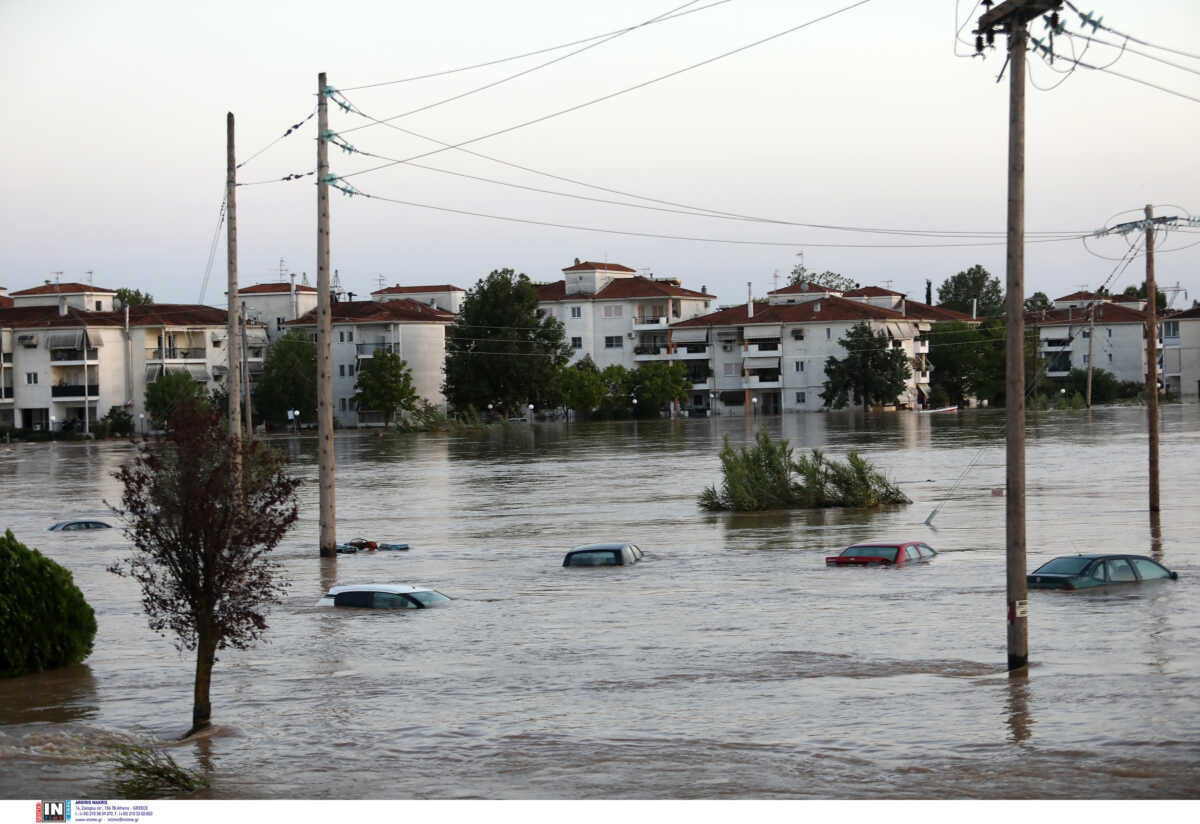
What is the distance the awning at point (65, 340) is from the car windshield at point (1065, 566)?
116313 mm

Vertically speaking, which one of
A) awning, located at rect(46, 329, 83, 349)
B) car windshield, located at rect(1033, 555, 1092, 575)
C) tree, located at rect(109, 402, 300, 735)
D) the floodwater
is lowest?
the floodwater

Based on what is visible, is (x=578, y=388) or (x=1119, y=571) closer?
(x=1119, y=571)

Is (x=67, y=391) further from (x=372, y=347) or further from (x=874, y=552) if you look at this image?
(x=874, y=552)

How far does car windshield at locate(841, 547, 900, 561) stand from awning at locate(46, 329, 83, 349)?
110494mm

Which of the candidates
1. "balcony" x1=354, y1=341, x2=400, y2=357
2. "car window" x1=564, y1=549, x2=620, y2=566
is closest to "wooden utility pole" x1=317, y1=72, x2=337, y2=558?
"car window" x1=564, y1=549, x2=620, y2=566

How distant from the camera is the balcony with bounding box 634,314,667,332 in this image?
520 feet

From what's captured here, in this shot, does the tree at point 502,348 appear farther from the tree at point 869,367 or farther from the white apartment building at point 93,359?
the tree at point 869,367

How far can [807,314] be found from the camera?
505 feet

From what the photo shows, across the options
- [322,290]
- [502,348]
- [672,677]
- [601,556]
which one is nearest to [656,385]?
[502,348]

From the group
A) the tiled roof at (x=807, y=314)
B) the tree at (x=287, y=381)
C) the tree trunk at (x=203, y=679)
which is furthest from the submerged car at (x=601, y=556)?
the tiled roof at (x=807, y=314)

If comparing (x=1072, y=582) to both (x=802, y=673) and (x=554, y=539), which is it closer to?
(x=802, y=673)

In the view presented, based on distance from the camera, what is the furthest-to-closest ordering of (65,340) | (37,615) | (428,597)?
(65,340) → (428,597) → (37,615)

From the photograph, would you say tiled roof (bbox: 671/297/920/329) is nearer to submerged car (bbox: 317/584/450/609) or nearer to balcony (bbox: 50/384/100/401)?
balcony (bbox: 50/384/100/401)

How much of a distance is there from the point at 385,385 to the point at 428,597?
105455mm
